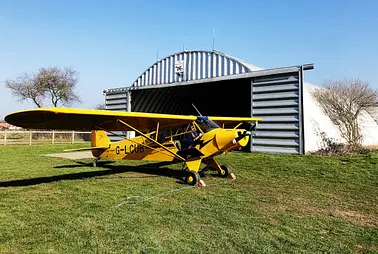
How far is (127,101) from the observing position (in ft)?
58.0

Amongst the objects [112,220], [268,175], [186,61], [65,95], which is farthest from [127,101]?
[65,95]

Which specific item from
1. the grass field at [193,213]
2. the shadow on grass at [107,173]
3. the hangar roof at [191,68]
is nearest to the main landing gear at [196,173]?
the grass field at [193,213]

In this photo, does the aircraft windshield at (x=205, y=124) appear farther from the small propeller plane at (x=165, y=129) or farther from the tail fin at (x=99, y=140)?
the tail fin at (x=99, y=140)

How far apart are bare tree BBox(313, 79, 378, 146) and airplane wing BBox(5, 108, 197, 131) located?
398 inches

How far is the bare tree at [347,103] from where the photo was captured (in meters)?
14.6

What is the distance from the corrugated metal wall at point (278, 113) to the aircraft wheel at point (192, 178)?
5.55m

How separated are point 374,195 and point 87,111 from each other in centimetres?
666

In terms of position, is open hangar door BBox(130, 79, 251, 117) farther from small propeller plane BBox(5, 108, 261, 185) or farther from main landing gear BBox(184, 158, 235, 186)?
main landing gear BBox(184, 158, 235, 186)

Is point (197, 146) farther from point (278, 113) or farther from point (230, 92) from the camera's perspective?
point (230, 92)

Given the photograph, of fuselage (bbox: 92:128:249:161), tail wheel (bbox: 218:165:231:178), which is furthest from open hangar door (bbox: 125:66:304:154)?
fuselage (bbox: 92:128:249:161)

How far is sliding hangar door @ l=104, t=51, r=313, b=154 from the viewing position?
1138cm

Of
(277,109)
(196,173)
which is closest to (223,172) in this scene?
(196,173)

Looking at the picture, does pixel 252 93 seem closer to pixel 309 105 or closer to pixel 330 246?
pixel 309 105

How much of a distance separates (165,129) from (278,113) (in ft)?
17.9
